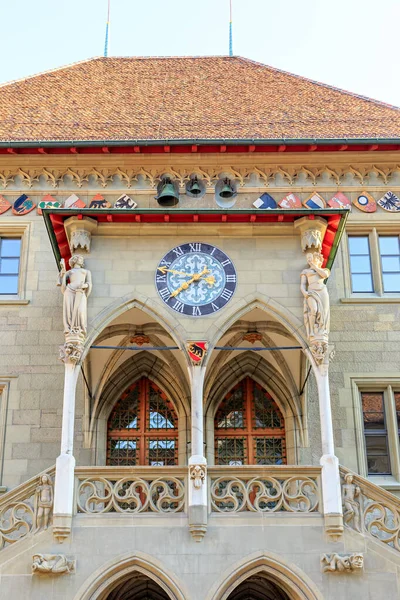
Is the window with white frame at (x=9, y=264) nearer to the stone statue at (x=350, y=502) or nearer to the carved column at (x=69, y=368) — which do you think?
the carved column at (x=69, y=368)

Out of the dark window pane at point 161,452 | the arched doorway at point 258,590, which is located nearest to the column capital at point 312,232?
the dark window pane at point 161,452

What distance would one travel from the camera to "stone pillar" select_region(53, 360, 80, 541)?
513 inches

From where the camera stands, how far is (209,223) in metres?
14.9

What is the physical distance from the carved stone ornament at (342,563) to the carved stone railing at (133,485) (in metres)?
2.06

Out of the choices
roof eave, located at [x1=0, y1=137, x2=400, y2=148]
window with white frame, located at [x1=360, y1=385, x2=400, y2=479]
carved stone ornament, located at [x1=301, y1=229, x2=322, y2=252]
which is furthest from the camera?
roof eave, located at [x1=0, y1=137, x2=400, y2=148]

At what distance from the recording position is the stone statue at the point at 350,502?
1327 centimetres

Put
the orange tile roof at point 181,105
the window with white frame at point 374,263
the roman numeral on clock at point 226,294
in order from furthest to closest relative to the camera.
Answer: the orange tile roof at point 181,105
the window with white frame at point 374,263
the roman numeral on clock at point 226,294

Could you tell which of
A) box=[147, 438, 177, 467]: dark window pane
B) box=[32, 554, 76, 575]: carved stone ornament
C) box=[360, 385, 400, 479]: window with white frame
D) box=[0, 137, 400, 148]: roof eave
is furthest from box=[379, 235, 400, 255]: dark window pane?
box=[32, 554, 76, 575]: carved stone ornament

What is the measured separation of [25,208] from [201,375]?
5.56 metres

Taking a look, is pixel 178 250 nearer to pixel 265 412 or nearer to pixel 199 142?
pixel 199 142

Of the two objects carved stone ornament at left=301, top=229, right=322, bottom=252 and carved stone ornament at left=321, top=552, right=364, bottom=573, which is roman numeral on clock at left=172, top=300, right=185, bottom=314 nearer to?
carved stone ornament at left=301, top=229, right=322, bottom=252

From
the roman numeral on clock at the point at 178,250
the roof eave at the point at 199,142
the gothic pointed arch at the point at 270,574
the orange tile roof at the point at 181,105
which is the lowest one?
the gothic pointed arch at the point at 270,574

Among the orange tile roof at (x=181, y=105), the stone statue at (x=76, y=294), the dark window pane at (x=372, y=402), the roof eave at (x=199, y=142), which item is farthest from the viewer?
the orange tile roof at (x=181, y=105)

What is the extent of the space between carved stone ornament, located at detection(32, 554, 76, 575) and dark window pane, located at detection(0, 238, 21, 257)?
252 inches
